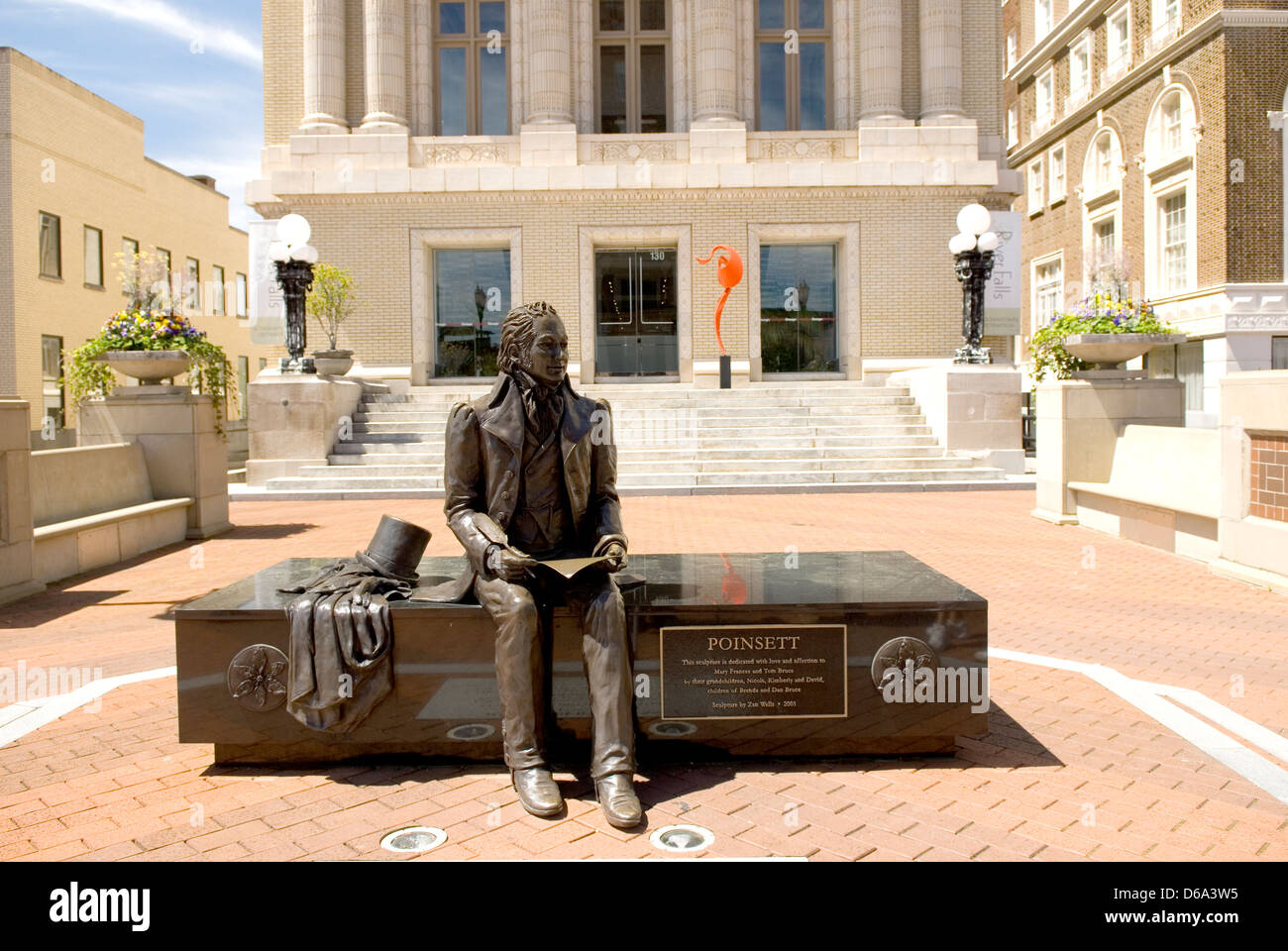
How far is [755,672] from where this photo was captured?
454 cm

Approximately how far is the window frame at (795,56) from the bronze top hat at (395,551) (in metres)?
25.6

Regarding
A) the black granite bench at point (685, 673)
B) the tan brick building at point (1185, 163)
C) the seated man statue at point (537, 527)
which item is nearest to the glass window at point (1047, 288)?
the tan brick building at point (1185, 163)

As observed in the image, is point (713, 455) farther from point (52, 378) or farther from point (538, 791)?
point (52, 378)

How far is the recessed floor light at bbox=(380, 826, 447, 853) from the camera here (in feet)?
12.2

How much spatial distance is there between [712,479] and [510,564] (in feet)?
46.8

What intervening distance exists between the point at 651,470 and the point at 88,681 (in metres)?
13.3

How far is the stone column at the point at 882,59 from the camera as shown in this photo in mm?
26766

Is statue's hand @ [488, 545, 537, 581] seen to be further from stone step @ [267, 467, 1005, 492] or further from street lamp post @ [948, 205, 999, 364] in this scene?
street lamp post @ [948, 205, 999, 364]

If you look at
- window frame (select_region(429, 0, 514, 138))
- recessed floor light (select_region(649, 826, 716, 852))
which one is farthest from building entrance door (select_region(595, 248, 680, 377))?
recessed floor light (select_region(649, 826, 716, 852))

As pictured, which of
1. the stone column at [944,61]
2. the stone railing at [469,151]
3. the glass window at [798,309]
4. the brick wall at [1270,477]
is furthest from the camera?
the glass window at [798,309]

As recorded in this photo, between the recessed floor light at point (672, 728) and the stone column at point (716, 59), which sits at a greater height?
the stone column at point (716, 59)

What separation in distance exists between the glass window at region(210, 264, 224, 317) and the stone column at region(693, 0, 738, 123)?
27855mm

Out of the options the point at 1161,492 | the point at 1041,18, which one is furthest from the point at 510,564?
the point at 1041,18

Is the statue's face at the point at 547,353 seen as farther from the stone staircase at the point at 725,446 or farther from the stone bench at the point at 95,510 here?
the stone staircase at the point at 725,446
